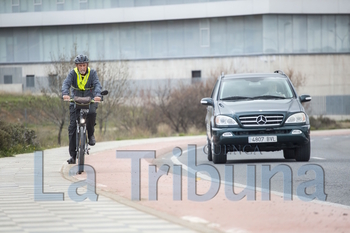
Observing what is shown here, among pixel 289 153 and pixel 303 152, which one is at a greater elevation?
pixel 303 152

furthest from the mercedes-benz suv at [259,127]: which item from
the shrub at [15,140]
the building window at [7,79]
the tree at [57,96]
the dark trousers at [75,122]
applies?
the building window at [7,79]

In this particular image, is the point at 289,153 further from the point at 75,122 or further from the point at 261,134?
the point at 75,122

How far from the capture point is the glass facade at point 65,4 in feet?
182

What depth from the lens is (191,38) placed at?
55.0 metres

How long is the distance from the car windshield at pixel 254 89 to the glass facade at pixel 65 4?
A: 38530 millimetres

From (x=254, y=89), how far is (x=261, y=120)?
144 cm

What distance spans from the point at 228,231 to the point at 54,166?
837 cm

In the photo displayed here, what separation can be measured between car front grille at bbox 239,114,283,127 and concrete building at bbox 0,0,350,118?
119 feet

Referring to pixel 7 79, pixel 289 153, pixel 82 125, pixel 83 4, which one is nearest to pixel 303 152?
pixel 289 153

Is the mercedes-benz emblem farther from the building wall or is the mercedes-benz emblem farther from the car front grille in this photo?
the building wall

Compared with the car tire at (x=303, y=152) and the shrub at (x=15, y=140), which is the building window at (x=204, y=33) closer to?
the shrub at (x=15, y=140)

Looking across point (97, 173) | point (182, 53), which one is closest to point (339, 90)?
point (182, 53)

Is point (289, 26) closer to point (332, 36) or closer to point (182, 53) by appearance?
point (332, 36)

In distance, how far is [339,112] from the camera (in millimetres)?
52781
